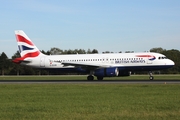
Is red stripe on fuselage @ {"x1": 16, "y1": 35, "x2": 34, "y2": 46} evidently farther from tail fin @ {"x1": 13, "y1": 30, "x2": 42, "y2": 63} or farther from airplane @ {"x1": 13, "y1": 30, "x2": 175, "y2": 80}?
airplane @ {"x1": 13, "y1": 30, "x2": 175, "y2": 80}

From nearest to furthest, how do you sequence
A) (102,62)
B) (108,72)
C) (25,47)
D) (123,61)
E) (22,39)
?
1. (108,72)
2. (123,61)
3. (102,62)
4. (25,47)
5. (22,39)

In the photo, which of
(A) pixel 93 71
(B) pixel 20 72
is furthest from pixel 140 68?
(B) pixel 20 72

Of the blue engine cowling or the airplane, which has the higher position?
the airplane

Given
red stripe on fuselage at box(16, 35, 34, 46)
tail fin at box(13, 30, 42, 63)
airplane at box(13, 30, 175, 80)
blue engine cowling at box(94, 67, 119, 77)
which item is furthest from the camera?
red stripe on fuselage at box(16, 35, 34, 46)

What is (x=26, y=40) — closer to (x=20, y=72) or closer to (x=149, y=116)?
(x=149, y=116)

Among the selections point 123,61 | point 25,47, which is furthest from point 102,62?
point 25,47

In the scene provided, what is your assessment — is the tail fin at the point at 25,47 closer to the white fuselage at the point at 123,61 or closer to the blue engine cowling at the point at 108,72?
the white fuselage at the point at 123,61

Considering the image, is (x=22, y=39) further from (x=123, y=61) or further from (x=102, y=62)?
(x=123, y=61)

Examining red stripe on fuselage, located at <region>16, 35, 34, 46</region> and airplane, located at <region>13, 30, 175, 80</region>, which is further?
red stripe on fuselage, located at <region>16, 35, 34, 46</region>

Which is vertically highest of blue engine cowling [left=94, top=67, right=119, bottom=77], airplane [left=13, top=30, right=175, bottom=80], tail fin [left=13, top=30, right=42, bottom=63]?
tail fin [left=13, top=30, right=42, bottom=63]

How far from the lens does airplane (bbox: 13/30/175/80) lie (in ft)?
153

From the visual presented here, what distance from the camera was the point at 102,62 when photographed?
48969 mm

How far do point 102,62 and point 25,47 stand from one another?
516 inches

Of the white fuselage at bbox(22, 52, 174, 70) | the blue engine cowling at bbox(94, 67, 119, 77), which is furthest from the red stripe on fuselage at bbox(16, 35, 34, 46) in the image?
the blue engine cowling at bbox(94, 67, 119, 77)
